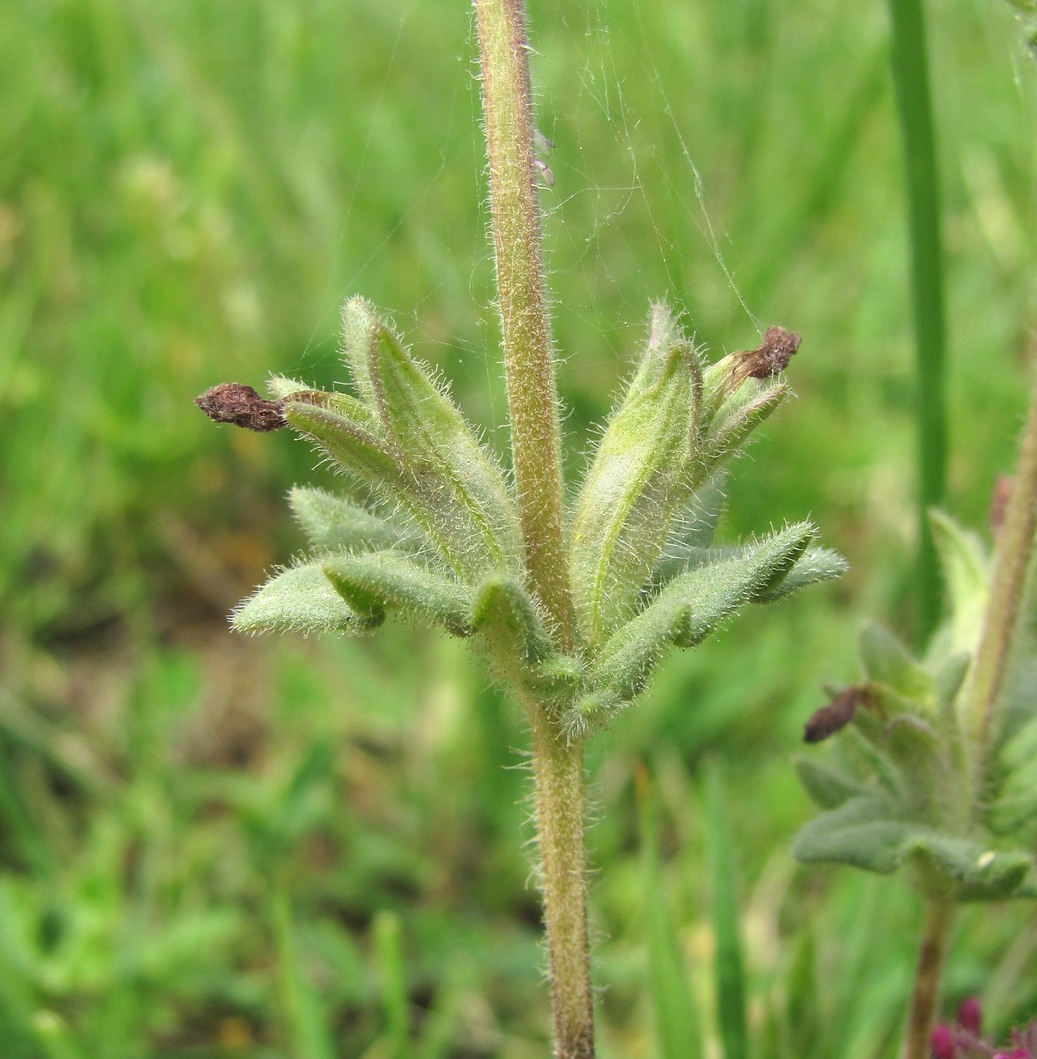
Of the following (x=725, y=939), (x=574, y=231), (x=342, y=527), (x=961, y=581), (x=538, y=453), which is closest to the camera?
(x=538, y=453)

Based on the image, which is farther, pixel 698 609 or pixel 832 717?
pixel 832 717

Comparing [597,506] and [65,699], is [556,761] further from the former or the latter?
[65,699]

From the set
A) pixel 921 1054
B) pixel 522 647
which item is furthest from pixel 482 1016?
pixel 522 647

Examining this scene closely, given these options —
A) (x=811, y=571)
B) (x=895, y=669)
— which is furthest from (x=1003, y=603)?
(x=811, y=571)

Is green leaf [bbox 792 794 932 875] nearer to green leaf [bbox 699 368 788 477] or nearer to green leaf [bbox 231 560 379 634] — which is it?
green leaf [bbox 699 368 788 477]

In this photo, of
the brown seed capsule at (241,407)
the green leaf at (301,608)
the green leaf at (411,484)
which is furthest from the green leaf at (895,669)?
the brown seed capsule at (241,407)

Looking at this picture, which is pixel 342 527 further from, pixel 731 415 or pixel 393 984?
pixel 393 984
